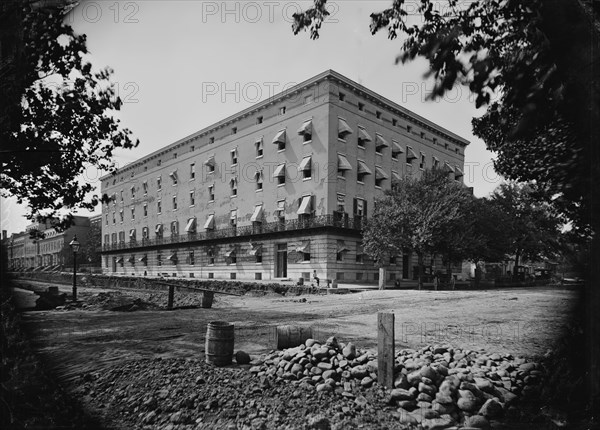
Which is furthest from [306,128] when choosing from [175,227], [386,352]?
[386,352]

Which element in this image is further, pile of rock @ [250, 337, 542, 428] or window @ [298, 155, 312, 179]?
window @ [298, 155, 312, 179]

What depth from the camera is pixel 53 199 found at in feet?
10.9

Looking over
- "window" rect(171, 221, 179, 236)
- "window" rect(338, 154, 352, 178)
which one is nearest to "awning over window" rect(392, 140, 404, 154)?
"window" rect(338, 154, 352, 178)

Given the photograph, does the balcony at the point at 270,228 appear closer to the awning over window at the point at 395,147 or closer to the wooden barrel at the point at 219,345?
the awning over window at the point at 395,147

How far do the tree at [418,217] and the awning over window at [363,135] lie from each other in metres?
6.04

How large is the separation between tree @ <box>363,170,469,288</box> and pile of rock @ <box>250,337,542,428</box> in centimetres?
1960

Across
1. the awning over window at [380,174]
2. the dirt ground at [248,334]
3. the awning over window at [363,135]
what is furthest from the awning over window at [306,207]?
the dirt ground at [248,334]

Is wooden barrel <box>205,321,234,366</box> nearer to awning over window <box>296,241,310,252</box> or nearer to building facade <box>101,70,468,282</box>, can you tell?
building facade <box>101,70,468,282</box>

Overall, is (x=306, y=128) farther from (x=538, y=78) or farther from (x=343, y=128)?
(x=538, y=78)

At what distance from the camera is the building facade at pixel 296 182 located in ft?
96.8

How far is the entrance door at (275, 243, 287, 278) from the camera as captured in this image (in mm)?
32334

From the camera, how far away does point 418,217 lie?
24297mm

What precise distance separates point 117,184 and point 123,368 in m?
2.92

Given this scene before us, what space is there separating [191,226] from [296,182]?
52.1 ft
